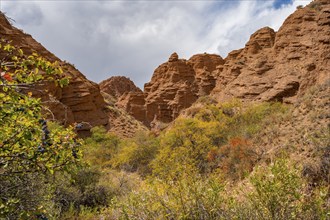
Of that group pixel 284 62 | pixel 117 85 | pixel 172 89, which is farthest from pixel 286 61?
pixel 117 85

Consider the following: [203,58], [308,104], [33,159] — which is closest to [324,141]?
[308,104]

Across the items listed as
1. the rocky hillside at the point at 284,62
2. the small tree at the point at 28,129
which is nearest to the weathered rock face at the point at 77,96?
the rocky hillside at the point at 284,62

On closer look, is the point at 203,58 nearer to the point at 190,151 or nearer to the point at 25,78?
the point at 190,151

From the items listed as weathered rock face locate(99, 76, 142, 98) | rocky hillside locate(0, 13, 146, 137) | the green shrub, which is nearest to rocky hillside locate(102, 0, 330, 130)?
the green shrub

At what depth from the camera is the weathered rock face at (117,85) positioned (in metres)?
103

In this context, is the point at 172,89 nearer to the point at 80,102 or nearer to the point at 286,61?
the point at 80,102

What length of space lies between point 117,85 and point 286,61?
77116 millimetres

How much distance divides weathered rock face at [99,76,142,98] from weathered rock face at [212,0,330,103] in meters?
62.0

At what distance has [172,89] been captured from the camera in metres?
66.1

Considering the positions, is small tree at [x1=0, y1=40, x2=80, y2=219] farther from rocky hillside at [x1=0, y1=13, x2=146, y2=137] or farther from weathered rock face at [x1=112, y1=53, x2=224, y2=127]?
weathered rock face at [x1=112, y1=53, x2=224, y2=127]

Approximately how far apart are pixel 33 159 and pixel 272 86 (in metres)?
38.8

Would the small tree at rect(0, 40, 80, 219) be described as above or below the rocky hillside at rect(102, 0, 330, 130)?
below

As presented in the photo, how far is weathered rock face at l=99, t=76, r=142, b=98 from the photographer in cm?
10262

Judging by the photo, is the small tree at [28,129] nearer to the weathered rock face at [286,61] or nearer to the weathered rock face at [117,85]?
the weathered rock face at [286,61]
